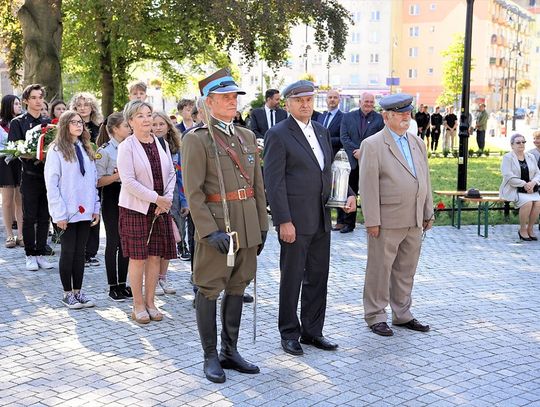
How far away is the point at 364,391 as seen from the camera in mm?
5402

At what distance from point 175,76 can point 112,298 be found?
2269cm

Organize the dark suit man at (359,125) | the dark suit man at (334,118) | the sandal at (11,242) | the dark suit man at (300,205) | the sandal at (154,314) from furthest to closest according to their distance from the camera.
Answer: the dark suit man at (334,118) → the dark suit man at (359,125) → the sandal at (11,242) → the sandal at (154,314) → the dark suit man at (300,205)

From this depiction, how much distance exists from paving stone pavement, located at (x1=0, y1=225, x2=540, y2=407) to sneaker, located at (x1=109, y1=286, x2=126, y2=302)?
127 millimetres

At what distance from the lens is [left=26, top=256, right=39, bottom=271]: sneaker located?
937 centimetres

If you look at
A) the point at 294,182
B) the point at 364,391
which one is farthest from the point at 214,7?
the point at 364,391

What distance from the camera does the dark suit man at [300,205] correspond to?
20.0 ft

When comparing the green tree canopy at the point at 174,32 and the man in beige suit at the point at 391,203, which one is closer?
the man in beige suit at the point at 391,203

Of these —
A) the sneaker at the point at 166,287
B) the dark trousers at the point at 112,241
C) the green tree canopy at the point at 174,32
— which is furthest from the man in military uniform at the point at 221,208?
the green tree canopy at the point at 174,32

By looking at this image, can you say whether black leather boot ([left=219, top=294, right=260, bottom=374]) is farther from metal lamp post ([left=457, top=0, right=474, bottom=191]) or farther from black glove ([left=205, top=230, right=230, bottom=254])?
metal lamp post ([left=457, top=0, right=474, bottom=191])

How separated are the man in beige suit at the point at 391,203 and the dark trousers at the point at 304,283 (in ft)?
2.16

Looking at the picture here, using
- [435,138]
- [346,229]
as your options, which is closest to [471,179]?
[346,229]

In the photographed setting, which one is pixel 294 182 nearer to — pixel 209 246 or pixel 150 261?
pixel 209 246

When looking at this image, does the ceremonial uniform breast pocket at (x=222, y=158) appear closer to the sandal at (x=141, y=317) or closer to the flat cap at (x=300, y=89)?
the flat cap at (x=300, y=89)

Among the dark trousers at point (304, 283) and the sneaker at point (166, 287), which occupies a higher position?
the dark trousers at point (304, 283)
